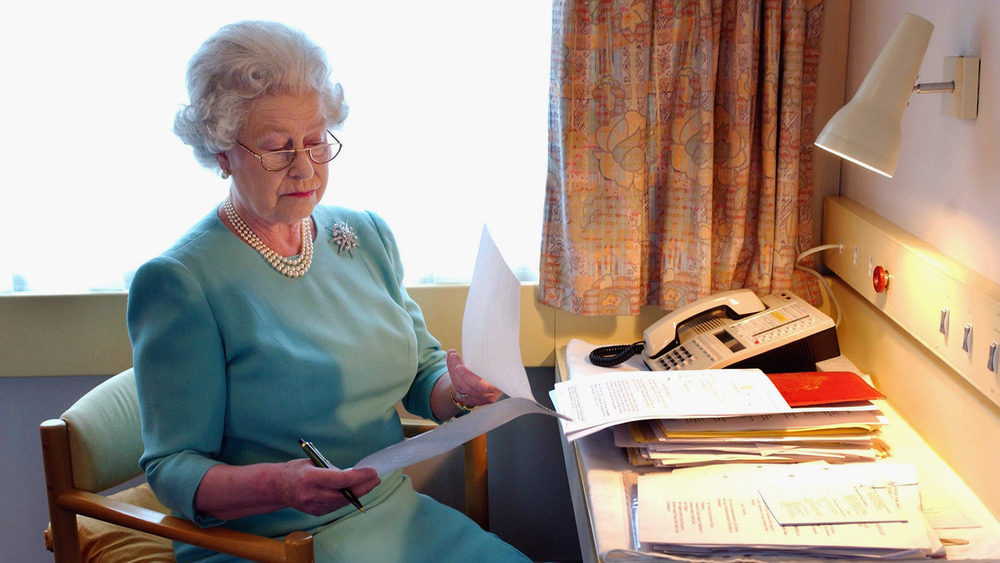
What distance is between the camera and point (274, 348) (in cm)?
140

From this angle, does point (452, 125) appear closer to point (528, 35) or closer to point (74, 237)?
point (528, 35)

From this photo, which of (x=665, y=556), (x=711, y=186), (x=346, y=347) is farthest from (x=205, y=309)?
(x=711, y=186)

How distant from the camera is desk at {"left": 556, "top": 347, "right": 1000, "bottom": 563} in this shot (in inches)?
44.7

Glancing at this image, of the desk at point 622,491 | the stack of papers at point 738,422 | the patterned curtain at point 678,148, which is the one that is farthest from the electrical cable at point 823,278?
the stack of papers at point 738,422

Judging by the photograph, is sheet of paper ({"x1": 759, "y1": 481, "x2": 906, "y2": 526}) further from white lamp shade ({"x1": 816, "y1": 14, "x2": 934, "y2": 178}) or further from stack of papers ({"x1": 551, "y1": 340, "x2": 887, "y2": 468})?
white lamp shade ({"x1": 816, "y1": 14, "x2": 934, "y2": 178})

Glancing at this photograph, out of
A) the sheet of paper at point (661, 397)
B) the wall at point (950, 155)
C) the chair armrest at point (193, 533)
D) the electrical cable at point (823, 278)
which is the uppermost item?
the wall at point (950, 155)

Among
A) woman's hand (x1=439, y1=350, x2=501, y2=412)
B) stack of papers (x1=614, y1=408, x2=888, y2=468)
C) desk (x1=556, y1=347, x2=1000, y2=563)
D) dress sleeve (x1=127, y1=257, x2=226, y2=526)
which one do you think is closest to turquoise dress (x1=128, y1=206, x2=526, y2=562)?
dress sleeve (x1=127, y1=257, x2=226, y2=526)

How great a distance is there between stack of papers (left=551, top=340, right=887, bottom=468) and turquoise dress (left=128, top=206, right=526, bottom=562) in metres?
0.36

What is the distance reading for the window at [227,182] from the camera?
1.96 meters

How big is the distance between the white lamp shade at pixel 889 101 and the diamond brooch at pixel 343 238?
90 centimetres

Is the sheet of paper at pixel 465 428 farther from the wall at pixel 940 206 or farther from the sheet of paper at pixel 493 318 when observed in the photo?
the wall at pixel 940 206

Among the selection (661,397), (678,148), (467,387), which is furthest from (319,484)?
(678,148)

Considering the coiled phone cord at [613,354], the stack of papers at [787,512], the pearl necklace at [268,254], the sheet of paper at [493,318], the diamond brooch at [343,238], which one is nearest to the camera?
the stack of papers at [787,512]

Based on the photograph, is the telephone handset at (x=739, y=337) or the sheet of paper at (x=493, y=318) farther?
the telephone handset at (x=739, y=337)
